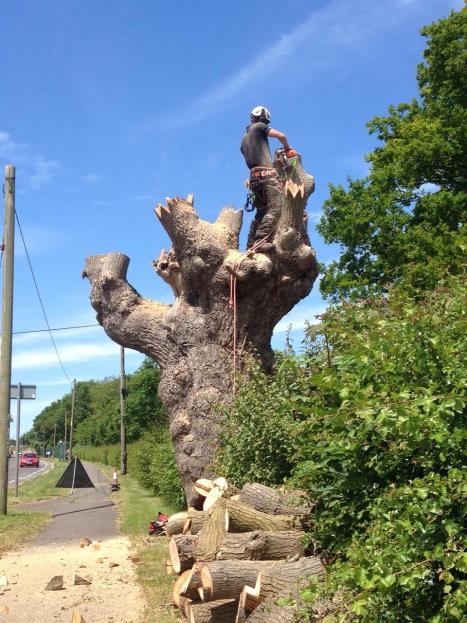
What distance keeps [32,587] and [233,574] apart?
3.67 meters

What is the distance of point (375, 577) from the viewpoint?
3732 mm

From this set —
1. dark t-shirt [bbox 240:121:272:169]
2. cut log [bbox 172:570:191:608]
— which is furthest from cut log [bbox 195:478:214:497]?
dark t-shirt [bbox 240:121:272:169]

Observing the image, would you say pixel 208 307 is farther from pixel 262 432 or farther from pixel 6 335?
pixel 6 335

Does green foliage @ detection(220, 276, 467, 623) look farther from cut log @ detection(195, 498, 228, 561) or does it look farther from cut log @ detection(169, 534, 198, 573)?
cut log @ detection(169, 534, 198, 573)

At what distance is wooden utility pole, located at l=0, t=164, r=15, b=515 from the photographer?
15.8 metres

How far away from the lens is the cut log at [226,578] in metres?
5.71

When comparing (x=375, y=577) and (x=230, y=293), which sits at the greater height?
(x=230, y=293)

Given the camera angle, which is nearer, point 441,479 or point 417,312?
point 441,479

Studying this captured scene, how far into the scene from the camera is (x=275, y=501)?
21.8 ft

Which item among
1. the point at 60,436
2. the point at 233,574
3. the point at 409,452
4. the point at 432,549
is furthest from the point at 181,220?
the point at 60,436

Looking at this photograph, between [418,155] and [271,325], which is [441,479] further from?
[418,155]

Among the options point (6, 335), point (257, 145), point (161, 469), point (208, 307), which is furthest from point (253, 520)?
point (161, 469)

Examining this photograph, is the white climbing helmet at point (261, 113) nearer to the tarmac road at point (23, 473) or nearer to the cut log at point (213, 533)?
the cut log at point (213, 533)

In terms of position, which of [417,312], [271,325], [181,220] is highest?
[181,220]
